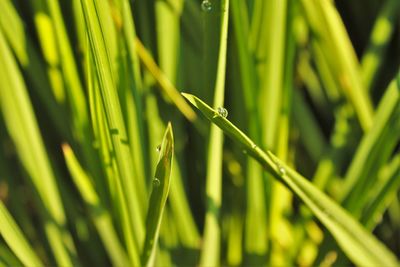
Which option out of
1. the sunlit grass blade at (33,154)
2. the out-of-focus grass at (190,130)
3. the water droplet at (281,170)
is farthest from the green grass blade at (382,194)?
the sunlit grass blade at (33,154)

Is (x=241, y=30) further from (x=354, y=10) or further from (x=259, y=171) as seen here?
(x=354, y=10)

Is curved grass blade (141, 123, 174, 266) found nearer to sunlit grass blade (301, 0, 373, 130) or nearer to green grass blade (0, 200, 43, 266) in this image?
green grass blade (0, 200, 43, 266)

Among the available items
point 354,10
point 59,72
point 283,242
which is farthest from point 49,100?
point 354,10

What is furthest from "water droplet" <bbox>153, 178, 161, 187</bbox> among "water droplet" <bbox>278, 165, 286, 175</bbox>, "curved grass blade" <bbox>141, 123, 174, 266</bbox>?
"water droplet" <bbox>278, 165, 286, 175</bbox>

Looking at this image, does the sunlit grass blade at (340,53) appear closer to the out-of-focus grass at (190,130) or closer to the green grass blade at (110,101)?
the out-of-focus grass at (190,130)

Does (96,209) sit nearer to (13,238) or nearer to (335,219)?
(13,238)

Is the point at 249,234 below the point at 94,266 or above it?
below

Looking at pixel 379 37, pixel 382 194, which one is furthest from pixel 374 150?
pixel 379 37
